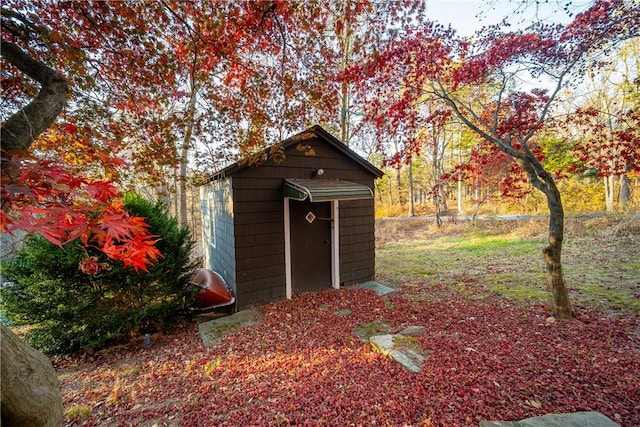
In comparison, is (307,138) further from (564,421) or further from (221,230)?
(564,421)

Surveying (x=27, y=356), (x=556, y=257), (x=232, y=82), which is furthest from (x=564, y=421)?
(x=232, y=82)

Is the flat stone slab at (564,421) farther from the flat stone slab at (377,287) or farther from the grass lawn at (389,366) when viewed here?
the flat stone slab at (377,287)

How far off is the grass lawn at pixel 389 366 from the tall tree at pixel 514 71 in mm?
985

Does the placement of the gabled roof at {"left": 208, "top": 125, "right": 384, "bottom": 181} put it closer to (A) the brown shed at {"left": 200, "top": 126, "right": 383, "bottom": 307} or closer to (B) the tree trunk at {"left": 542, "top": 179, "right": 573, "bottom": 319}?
(A) the brown shed at {"left": 200, "top": 126, "right": 383, "bottom": 307}

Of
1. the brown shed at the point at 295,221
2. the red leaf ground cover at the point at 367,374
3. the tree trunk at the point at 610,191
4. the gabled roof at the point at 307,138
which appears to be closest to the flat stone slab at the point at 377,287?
the brown shed at the point at 295,221

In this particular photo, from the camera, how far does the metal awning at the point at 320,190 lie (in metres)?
4.66

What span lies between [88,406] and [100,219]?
7.31ft

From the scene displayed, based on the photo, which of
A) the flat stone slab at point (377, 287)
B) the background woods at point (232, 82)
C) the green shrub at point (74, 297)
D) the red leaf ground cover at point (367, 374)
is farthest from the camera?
the flat stone slab at point (377, 287)

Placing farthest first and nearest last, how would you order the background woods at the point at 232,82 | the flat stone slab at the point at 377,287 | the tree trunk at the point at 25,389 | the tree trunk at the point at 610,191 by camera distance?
the tree trunk at the point at 610,191 → the flat stone slab at the point at 377,287 → the background woods at the point at 232,82 → the tree trunk at the point at 25,389

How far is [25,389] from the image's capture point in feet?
5.16

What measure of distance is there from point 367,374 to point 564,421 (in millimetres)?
1502

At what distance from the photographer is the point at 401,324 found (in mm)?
4074

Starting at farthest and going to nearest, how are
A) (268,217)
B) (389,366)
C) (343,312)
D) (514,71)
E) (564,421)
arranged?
(268,217)
(343,312)
(514,71)
(389,366)
(564,421)

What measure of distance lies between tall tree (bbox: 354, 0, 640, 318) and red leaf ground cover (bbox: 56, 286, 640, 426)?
1.11m
